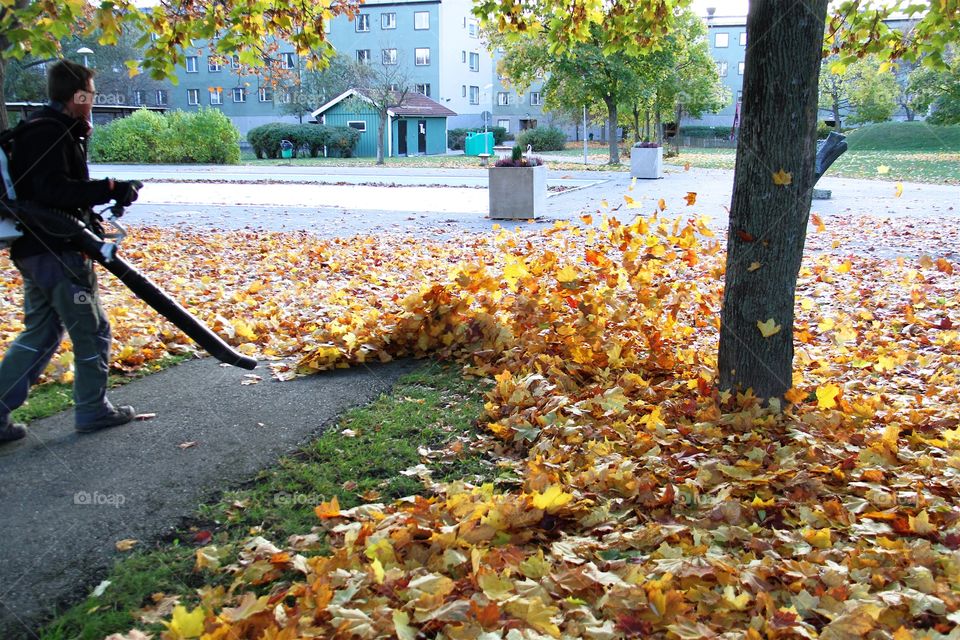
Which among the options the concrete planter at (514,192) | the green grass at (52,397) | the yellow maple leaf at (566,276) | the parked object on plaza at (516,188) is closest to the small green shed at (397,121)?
the parked object on plaza at (516,188)

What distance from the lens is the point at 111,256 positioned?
3842 millimetres

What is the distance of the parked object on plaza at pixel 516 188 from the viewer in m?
14.1

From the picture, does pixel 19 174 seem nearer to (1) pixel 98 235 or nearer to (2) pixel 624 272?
(1) pixel 98 235

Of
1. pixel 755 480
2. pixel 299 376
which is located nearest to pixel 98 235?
pixel 299 376

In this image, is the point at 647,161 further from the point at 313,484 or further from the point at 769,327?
the point at 313,484

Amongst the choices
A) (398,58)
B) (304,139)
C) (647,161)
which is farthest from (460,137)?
(647,161)

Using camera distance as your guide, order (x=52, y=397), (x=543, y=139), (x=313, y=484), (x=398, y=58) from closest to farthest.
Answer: (x=313, y=484)
(x=52, y=397)
(x=543, y=139)
(x=398, y=58)

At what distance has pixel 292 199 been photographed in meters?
18.7

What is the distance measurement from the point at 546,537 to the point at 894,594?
1182 mm

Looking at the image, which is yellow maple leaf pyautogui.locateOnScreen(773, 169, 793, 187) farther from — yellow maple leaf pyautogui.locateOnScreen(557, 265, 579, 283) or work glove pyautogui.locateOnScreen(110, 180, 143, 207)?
work glove pyautogui.locateOnScreen(110, 180, 143, 207)

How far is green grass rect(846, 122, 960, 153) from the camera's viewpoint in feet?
140

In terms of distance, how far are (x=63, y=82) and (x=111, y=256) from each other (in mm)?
827

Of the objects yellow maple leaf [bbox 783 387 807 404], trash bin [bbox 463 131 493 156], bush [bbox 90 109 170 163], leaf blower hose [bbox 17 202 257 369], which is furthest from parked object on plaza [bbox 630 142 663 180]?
trash bin [bbox 463 131 493 156]

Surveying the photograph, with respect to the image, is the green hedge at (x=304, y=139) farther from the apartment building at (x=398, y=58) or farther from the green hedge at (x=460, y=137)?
the green hedge at (x=460, y=137)
